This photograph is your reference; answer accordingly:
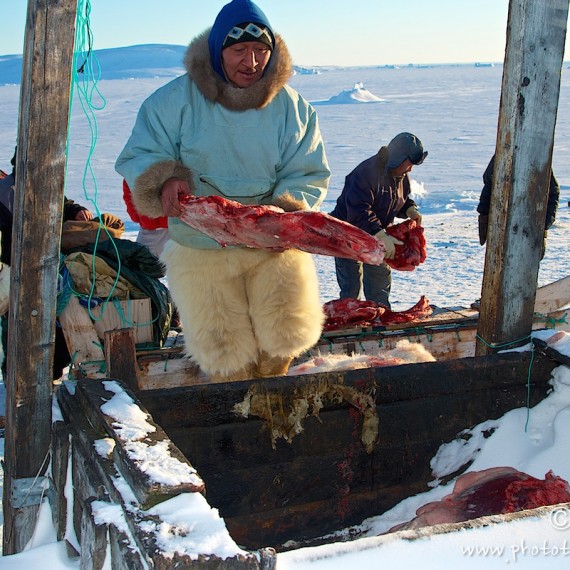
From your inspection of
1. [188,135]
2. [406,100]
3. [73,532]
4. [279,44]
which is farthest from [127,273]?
[406,100]

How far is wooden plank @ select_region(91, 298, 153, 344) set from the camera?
429cm

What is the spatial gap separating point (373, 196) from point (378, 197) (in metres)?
0.07

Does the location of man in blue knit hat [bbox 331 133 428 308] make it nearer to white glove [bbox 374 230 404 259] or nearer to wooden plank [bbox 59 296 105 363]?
white glove [bbox 374 230 404 259]

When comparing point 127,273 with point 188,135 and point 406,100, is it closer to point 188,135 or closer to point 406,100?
point 188,135

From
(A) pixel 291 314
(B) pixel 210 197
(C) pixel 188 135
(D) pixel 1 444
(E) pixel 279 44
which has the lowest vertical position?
(D) pixel 1 444

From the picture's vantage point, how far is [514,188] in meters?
3.66

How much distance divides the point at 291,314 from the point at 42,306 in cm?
116

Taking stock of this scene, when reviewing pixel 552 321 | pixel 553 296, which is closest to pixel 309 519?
pixel 552 321

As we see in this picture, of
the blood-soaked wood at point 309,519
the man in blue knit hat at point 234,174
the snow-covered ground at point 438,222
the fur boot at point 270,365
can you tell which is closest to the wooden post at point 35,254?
the snow-covered ground at point 438,222

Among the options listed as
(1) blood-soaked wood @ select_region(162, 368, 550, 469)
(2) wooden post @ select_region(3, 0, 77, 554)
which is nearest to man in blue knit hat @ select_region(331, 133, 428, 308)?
(1) blood-soaked wood @ select_region(162, 368, 550, 469)

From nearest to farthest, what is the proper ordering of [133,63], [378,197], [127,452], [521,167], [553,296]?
[127,452] → [521,167] → [553,296] → [378,197] → [133,63]

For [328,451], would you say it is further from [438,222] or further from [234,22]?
[438,222]

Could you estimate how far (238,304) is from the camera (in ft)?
12.6

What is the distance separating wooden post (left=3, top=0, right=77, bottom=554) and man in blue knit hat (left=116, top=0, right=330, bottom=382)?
555mm
